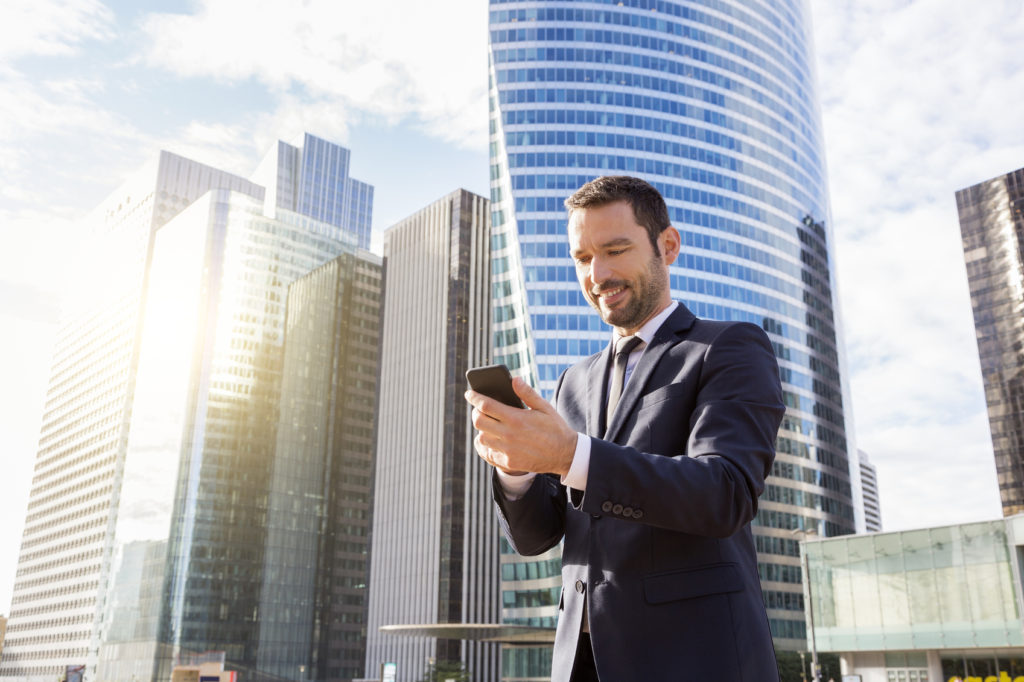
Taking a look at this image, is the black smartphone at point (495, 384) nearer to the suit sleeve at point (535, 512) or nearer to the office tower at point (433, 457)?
the suit sleeve at point (535, 512)

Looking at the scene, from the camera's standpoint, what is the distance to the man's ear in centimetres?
309

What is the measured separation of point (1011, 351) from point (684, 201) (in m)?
54.8

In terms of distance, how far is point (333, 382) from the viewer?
137 metres

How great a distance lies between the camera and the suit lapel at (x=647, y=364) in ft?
9.40

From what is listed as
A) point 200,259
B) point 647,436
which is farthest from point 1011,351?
point 647,436

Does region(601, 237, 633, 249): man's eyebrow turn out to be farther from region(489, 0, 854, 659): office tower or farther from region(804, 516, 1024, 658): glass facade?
region(489, 0, 854, 659): office tower

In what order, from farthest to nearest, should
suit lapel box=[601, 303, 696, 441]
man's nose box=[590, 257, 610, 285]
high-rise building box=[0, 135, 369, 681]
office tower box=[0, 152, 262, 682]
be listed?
office tower box=[0, 152, 262, 682], high-rise building box=[0, 135, 369, 681], man's nose box=[590, 257, 610, 285], suit lapel box=[601, 303, 696, 441]

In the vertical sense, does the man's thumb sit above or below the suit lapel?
below

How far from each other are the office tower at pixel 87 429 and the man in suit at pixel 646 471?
15682 centimetres

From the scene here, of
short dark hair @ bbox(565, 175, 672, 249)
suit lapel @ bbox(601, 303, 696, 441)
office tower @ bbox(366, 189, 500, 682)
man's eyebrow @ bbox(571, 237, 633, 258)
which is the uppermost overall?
office tower @ bbox(366, 189, 500, 682)

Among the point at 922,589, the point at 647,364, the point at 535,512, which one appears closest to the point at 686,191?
the point at 922,589

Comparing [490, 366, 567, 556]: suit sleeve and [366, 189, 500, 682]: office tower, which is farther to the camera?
[366, 189, 500, 682]: office tower

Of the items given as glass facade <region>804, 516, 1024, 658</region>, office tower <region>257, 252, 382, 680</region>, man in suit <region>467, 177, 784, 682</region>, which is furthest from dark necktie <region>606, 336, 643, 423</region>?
office tower <region>257, 252, 382, 680</region>

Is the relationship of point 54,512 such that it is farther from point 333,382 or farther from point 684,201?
point 684,201
